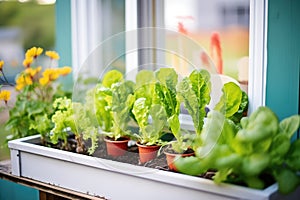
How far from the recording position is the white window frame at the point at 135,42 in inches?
46.7

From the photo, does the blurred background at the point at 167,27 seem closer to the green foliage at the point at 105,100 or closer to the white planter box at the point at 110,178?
the green foliage at the point at 105,100

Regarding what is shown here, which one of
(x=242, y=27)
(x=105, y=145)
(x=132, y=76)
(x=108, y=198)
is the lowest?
(x=108, y=198)

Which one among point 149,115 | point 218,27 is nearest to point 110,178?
point 149,115

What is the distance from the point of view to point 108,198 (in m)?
1.18

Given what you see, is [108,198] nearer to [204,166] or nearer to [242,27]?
[204,166]

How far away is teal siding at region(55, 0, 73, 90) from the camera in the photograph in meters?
1.73

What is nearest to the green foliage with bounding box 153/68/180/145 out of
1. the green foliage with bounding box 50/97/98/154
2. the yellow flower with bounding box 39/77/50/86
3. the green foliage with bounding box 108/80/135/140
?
the green foliage with bounding box 108/80/135/140

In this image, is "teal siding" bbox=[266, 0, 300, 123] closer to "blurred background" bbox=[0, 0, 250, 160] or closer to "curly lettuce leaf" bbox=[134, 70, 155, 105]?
"blurred background" bbox=[0, 0, 250, 160]

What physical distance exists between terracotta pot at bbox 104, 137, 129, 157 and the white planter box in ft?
0.23

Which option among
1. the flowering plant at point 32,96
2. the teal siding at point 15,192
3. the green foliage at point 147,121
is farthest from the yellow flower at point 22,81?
the green foliage at point 147,121

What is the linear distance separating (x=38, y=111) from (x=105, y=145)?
31 centimetres

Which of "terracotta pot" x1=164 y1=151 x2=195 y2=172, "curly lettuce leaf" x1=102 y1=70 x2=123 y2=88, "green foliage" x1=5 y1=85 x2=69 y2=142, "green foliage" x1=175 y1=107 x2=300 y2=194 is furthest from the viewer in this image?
"green foliage" x1=5 y1=85 x2=69 y2=142

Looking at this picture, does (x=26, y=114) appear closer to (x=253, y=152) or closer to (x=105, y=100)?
(x=105, y=100)

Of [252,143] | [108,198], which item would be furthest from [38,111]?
[252,143]
